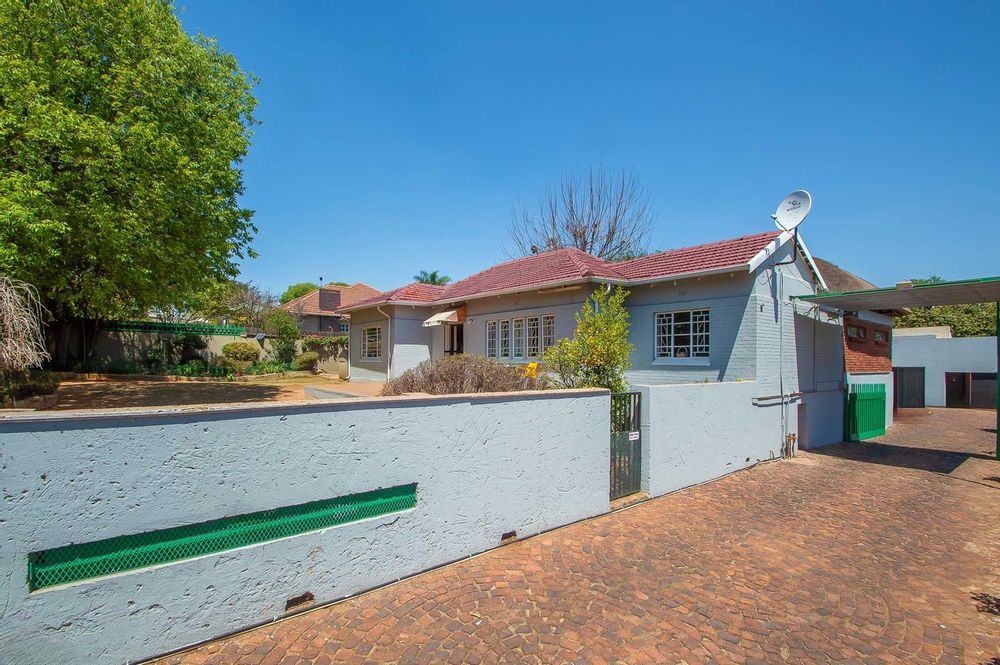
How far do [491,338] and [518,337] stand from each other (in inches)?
59.5

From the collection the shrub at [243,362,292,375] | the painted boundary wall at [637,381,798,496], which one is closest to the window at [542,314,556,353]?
the painted boundary wall at [637,381,798,496]

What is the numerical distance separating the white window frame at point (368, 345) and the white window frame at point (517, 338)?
7.92m

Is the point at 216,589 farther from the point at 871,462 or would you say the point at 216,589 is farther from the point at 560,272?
the point at 871,462

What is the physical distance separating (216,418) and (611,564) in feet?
15.2

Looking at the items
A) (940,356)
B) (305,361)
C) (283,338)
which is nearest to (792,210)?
(940,356)

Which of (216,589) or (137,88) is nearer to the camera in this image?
(216,589)

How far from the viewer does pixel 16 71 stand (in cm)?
977

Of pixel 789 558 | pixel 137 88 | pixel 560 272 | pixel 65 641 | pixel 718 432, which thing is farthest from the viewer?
pixel 560 272

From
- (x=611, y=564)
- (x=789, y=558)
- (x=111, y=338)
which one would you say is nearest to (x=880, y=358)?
(x=789, y=558)

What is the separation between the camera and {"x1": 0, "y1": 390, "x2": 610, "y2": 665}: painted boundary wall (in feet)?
10.8

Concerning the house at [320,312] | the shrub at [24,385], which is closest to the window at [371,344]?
the shrub at [24,385]

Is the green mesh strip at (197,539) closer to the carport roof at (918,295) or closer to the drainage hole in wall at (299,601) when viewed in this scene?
the drainage hole in wall at (299,601)

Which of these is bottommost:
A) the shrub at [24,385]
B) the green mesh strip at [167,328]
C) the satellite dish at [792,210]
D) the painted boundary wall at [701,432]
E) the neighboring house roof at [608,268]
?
the painted boundary wall at [701,432]

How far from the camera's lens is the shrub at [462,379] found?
26.8ft
